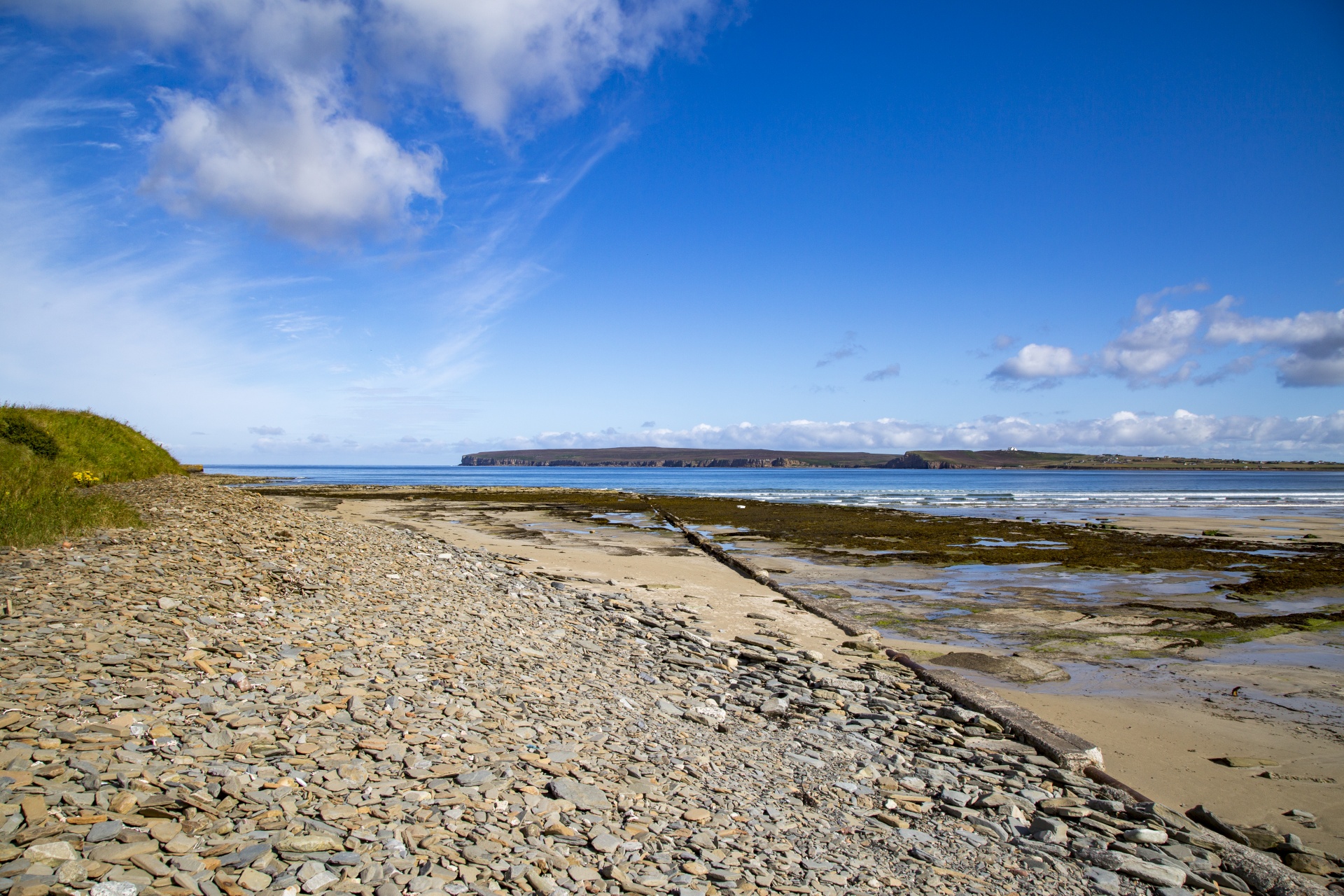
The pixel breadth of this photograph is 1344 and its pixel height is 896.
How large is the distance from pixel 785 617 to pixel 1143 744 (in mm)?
6275

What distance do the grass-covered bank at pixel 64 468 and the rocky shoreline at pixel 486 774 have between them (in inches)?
125

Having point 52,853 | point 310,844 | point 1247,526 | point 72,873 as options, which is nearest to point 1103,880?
point 310,844

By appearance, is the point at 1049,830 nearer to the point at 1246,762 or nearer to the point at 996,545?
the point at 1246,762

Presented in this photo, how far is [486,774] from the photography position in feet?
16.3

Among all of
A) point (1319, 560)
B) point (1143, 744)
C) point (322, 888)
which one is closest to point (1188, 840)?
point (1143, 744)

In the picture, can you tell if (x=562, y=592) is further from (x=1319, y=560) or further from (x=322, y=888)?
(x=1319, y=560)

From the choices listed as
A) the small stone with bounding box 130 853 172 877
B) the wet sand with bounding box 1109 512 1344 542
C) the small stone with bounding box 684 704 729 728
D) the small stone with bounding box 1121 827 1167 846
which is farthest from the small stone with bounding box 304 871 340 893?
the wet sand with bounding box 1109 512 1344 542

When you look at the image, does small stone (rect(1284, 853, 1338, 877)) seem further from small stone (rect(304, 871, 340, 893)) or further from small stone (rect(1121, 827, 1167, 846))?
small stone (rect(304, 871, 340, 893))

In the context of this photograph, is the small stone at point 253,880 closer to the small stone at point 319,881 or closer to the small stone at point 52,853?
the small stone at point 319,881

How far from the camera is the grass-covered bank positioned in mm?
11789

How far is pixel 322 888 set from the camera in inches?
141

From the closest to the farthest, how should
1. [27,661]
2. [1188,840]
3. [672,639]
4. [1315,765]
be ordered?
1. [1188,840]
2. [27,661]
3. [1315,765]
4. [672,639]

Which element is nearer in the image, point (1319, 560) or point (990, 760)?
point (990, 760)

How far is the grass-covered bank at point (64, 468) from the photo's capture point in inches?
464
